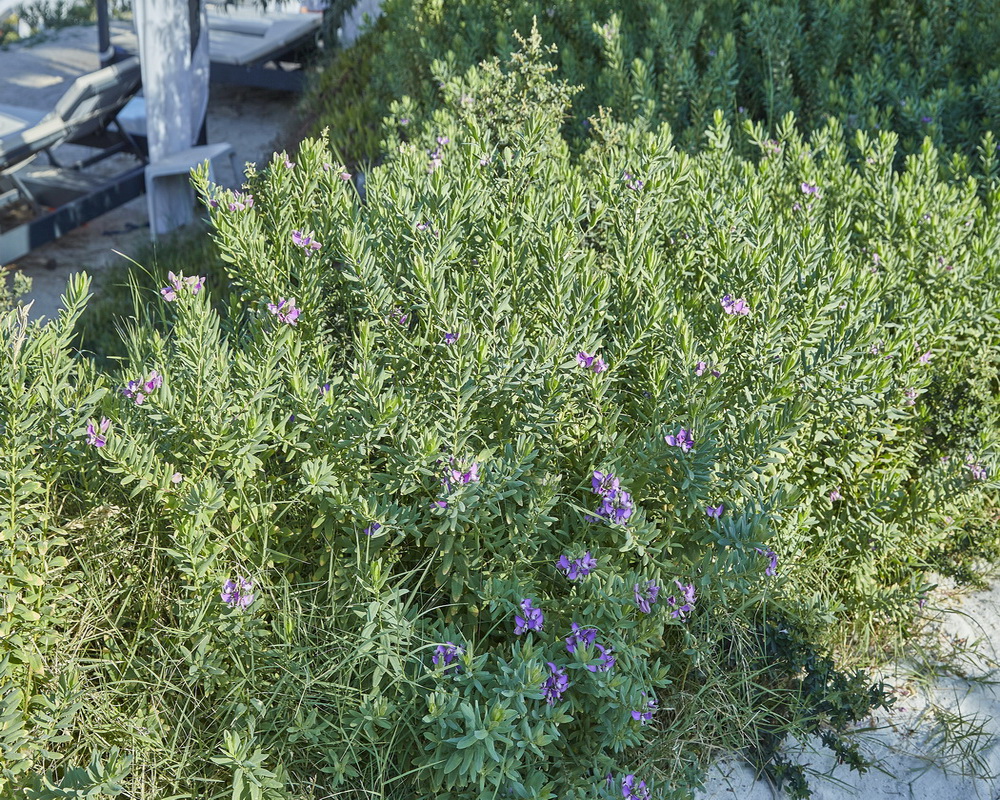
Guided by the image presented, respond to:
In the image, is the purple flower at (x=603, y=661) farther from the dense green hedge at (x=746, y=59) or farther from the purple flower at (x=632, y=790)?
the dense green hedge at (x=746, y=59)

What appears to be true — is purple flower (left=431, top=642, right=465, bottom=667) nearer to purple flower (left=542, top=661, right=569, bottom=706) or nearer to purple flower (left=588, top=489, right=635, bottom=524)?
purple flower (left=542, top=661, right=569, bottom=706)

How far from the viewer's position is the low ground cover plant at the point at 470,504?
2135mm

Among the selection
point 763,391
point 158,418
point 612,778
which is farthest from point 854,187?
point 158,418

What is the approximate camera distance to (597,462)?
8.07 ft

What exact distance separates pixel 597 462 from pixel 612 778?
0.75 metres

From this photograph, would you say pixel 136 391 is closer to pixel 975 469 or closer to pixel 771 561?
pixel 771 561

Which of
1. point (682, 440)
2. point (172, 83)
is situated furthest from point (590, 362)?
point (172, 83)

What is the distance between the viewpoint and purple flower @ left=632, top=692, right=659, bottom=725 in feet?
6.77

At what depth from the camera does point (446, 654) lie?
7.04 feet

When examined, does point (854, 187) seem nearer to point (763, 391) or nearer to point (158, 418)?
point (763, 391)

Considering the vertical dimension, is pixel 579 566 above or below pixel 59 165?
above

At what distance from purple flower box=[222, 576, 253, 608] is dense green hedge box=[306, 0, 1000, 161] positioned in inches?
117

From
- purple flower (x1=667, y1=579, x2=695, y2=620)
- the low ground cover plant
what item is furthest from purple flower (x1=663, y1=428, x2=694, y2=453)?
purple flower (x1=667, y1=579, x2=695, y2=620)

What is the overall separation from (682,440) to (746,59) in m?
3.33
